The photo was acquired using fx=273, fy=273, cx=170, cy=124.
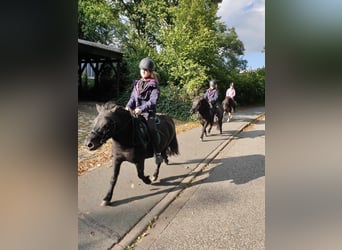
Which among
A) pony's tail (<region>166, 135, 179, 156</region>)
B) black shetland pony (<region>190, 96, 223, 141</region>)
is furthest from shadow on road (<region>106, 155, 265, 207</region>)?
black shetland pony (<region>190, 96, 223, 141</region>)

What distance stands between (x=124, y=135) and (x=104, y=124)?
1.11 ft

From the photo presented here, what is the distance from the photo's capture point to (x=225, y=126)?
14.6 feet

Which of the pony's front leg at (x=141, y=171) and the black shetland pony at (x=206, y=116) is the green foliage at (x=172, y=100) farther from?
the pony's front leg at (x=141, y=171)

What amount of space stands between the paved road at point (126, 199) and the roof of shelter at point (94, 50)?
0.74 metres

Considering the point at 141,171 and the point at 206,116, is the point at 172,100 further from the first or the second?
the point at 206,116

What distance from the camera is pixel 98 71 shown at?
1.85 meters

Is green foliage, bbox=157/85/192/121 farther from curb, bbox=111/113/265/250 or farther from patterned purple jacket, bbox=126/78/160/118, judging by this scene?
curb, bbox=111/113/265/250

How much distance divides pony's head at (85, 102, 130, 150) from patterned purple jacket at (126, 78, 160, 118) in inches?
7.9

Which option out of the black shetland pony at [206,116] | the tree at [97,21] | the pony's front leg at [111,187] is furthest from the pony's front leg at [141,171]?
the black shetland pony at [206,116]

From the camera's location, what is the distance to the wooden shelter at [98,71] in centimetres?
148
